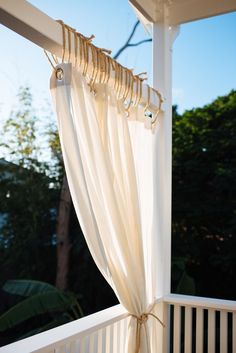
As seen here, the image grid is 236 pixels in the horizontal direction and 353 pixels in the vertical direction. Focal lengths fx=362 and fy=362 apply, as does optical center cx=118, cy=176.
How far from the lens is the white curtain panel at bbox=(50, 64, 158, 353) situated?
156cm

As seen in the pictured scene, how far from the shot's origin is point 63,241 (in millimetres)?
5023

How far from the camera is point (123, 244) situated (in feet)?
5.67

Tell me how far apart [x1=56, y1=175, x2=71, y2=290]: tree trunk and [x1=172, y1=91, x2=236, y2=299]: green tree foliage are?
1.49m

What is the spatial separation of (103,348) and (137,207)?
0.71 metres

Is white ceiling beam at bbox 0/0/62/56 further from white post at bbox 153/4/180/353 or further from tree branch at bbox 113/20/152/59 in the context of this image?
tree branch at bbox 113/20/152/59

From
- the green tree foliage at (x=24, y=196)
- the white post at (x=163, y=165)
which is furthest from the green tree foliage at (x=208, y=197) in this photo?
the white post at (x=163, y=165)

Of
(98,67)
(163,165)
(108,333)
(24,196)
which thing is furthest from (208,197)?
(98,67)

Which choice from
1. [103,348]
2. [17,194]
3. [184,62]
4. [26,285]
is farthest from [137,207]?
[184,62]

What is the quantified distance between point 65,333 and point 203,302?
941 mm

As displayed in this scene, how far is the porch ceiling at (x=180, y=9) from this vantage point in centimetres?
224

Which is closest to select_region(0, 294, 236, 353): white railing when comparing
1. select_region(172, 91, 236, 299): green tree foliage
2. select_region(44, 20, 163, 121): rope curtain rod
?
select_region(44, 20, 163, 121): rope curtain rod

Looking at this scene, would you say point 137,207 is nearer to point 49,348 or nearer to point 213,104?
point 49,348

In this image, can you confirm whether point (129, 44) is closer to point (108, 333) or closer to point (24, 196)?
point (24, 196)

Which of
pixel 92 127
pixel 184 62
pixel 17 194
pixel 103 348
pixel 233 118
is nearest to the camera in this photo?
pixel 92 127
